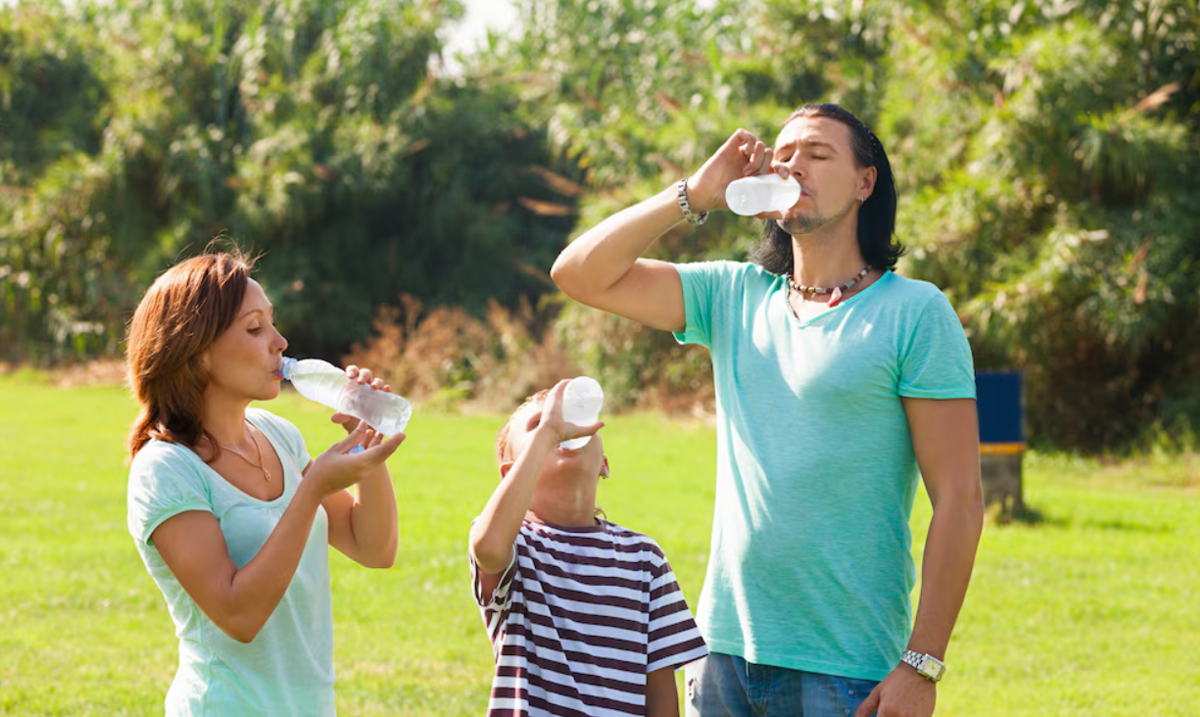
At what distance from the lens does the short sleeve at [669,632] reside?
272 centimetres

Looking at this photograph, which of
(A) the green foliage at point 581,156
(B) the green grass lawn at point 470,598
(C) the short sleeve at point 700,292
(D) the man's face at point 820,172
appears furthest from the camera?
(A) the green foliage at point 581,156

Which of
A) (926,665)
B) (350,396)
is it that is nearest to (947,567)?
(926,665)

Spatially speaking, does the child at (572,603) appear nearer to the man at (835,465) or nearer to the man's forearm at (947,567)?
the man at (835,465)

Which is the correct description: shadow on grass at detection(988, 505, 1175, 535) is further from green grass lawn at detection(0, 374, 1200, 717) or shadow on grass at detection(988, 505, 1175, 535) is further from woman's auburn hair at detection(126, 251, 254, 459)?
woman's auburn hair at detection(126, 251, 254, 459)

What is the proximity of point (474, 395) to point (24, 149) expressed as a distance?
1329 cm

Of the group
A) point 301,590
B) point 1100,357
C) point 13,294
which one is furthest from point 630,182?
point 301,590

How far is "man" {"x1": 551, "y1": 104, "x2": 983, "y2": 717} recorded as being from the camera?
267 centimetres

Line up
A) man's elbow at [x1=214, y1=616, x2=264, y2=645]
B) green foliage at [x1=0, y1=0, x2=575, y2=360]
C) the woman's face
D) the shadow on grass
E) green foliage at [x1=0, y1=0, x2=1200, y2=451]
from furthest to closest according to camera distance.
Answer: green foliage at [x1=0, y1=0, x2=575, y2=360] < green foliage at [x1=0, y1=0, x2=1200, y2=451] < the shadow on grass < the woman's face < man's elbow at [x1=214, y1=616, x2=264, y2=645]

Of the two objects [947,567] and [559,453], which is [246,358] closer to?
[559,453]

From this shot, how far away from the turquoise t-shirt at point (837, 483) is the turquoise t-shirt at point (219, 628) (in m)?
0.93

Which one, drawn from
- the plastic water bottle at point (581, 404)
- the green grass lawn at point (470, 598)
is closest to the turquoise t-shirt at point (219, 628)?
the plastic water bottle at point (581, 404)

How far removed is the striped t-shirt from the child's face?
0.14m

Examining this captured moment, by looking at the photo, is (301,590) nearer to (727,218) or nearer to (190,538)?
(190,538)

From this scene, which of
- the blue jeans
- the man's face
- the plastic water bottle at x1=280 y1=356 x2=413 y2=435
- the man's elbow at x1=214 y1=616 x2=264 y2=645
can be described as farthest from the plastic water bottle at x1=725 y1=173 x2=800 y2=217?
the man's elbow at x1=214 y1=616 x2=264 y2=645
